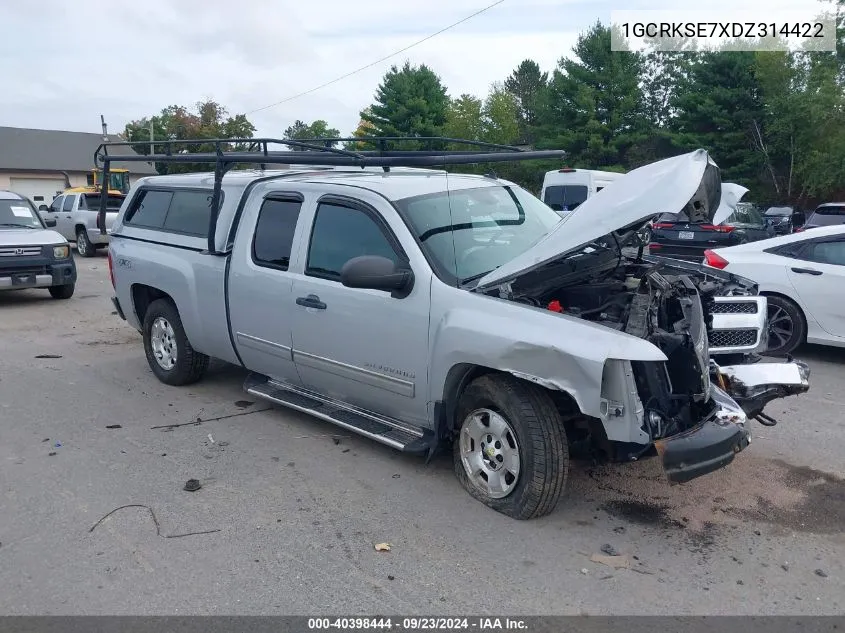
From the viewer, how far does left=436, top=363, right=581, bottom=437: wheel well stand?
430cm

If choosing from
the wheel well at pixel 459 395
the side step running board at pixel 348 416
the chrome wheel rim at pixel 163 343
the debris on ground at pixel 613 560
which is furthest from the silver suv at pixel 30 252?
the debris on ground at pixel 613 560

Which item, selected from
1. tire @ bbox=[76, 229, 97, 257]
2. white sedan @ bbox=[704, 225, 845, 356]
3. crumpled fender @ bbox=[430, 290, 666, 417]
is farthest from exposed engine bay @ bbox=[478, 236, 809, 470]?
tire @ bbox=[76, 229, 97, 257]

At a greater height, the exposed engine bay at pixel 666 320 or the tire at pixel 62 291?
the exposed engine bay at pixel 666 320

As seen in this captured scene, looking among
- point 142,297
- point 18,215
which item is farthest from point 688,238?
point 18,215

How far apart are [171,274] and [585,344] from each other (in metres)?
4.18

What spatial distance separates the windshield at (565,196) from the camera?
17.4 m

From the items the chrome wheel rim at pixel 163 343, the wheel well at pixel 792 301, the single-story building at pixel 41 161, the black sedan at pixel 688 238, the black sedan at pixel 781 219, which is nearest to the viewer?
the chrome wheel rim at pixel 163 343

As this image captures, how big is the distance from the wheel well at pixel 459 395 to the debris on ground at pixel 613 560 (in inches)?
30.2

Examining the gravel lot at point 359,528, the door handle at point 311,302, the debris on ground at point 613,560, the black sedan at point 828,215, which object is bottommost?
the debris on ground at point 613,560

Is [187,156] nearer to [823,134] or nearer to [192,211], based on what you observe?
[192,211]

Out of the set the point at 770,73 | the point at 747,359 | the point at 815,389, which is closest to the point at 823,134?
the point at 770,73

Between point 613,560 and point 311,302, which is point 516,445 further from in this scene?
point 311,302
